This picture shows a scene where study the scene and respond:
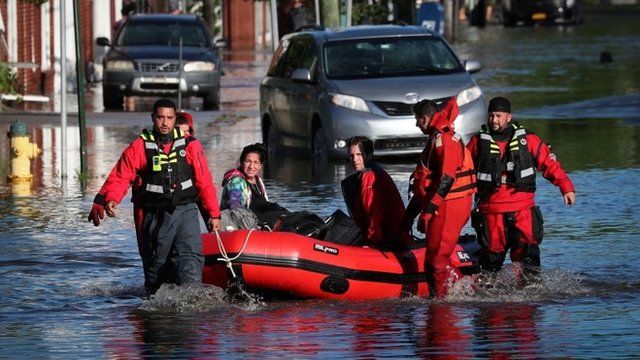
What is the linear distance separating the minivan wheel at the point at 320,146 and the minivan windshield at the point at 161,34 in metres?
10.3

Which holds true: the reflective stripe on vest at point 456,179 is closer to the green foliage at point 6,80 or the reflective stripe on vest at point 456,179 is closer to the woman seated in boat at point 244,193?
the woman seated in boat at point 244,193

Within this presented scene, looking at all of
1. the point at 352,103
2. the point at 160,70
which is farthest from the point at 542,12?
the point at 352,103

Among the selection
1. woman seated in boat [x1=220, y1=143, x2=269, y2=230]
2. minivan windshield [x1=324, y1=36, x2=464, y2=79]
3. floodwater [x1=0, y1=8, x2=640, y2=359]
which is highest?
minivan windshield [x1=324, y1=36, x2=464, y2=79]

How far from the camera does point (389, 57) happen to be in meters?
22.1

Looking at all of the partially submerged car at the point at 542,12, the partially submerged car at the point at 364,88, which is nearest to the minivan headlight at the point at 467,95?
the partially submerged car at the point at 364,88

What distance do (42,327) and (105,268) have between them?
2.61 meters

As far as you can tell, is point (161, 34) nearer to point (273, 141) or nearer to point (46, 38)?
point (46, 38)

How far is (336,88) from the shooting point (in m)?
21.3

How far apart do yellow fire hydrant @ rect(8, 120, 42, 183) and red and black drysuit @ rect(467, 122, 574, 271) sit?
8.17 m

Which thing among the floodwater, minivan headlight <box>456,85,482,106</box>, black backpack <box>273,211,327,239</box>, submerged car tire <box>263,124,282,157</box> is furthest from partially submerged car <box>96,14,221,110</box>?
black backpack <box>273,211,327,239</box>

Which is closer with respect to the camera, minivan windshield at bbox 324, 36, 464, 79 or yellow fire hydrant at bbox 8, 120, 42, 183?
yellow fire hydrant at bbox 8, 120, 42, 183

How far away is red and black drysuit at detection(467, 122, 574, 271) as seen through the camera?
12.0m

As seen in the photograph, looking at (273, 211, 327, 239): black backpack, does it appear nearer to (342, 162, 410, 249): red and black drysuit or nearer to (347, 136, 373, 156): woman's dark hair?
(342, 162, 410, 249): red and black drysuit

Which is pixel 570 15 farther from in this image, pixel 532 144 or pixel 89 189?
pixel 532 144
